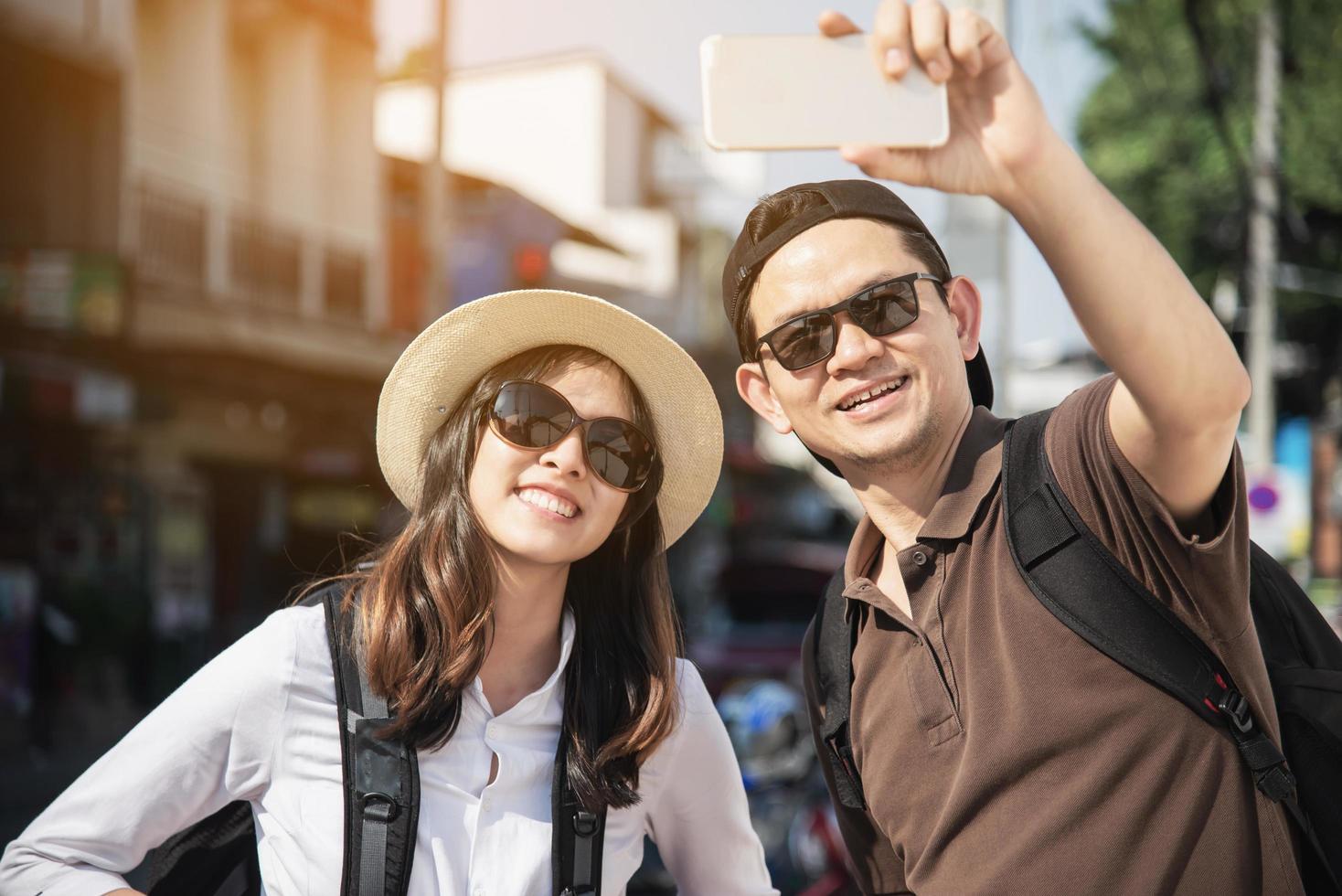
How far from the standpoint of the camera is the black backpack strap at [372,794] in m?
2.02

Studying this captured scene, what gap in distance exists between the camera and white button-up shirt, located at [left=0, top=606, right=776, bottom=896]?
2.09 metres

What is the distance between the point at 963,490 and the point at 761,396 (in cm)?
47

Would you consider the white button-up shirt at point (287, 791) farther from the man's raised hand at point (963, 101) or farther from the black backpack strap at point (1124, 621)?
the man's raised hand at point (963, 101)

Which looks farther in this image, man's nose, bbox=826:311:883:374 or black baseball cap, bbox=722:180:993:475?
black baseball cap, bbox=722:180:993:475

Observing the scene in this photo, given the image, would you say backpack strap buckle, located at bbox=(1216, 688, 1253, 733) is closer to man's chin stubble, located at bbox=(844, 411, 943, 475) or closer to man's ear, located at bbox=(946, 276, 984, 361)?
man's chin stubble, located at bbox=(844, 411, 943, 475)

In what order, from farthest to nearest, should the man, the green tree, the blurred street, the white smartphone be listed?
the green tree
the blurred street
the man
the white smartphone

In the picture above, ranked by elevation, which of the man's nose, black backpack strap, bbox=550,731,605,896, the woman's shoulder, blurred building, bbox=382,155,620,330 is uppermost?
blurred building, bbox=382,155,620,330

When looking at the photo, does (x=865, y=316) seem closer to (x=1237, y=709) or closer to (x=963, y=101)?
(x=963, y=101)

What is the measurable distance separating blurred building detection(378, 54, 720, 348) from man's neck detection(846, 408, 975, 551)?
85.4ft

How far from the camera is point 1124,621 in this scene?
5.72ft

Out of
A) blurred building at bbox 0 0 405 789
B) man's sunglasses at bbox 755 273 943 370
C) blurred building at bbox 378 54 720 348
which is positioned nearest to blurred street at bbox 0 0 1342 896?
blurred building at bbox 0 0 405 789

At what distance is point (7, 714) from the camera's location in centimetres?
987

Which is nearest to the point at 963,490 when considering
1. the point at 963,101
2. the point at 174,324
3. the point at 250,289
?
the point at 963,101

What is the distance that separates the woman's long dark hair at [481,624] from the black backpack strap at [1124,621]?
869 millimetres
